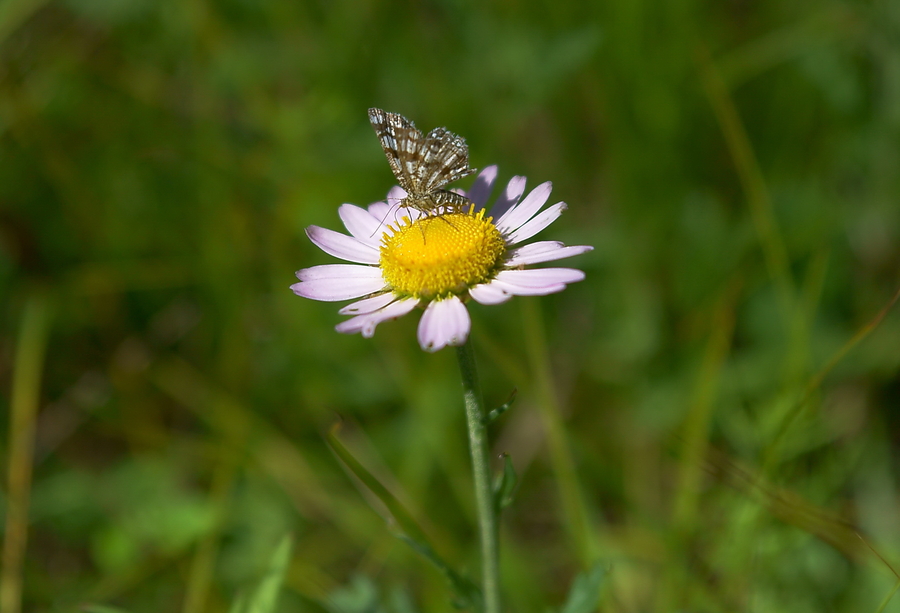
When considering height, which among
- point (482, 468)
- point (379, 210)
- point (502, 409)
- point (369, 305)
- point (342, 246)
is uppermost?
point (379, 210)

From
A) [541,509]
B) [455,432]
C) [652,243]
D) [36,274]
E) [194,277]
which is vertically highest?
[36,274]

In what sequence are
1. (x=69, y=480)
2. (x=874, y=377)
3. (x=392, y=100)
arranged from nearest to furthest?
(x=874, y=377)
(x=69, y=480)
(x=392, y=100)

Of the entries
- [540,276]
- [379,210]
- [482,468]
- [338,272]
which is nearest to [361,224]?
[379,210]

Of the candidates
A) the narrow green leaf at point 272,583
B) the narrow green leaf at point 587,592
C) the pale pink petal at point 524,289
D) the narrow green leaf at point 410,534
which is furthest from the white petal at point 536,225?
the narrow green leaf at point 272,583

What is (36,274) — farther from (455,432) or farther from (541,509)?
(541,509)

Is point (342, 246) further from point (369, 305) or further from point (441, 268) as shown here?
point (441, 268)

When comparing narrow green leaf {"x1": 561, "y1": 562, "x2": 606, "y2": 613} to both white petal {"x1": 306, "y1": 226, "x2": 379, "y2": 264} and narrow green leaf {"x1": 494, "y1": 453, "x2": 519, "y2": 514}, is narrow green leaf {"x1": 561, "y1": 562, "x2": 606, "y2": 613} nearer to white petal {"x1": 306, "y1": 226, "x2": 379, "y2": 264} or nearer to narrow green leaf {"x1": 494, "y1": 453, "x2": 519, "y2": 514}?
narrow green leaf {"x1": 494, "y1": 453, "x2": 519, "y2": 514}

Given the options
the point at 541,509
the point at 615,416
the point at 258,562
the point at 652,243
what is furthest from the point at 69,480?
the point at 652,243
